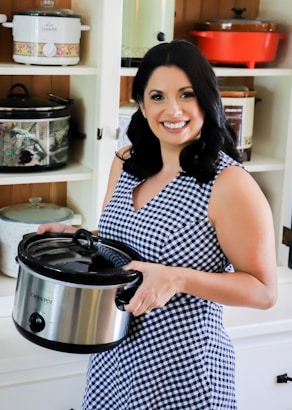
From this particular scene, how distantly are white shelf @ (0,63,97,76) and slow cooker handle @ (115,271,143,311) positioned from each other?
74 centimetres

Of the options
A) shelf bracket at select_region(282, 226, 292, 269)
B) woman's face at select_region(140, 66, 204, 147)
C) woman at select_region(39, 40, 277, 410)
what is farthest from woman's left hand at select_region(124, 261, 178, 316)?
shelf bracket at select_region(282, 226, 292, 269)

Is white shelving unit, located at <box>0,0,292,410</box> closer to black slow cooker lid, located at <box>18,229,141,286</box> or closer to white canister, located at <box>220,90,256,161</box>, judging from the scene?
white canister, located at <box>220,90,256,161</box>

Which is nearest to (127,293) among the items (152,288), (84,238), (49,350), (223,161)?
(152,288)

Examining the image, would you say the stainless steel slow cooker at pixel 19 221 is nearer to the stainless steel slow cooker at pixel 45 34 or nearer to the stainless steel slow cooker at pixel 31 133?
the stainless steel slow cooker at pixel 31 133

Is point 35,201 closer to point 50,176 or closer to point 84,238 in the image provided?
point 50,176

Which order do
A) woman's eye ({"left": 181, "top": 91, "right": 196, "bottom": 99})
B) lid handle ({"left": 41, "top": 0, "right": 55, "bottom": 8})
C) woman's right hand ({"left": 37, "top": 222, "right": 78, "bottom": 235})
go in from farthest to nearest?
lid handle ({"left": 41, "top": 0, "right": 55, "bottom": 8})
woman's right hand ({"left": 37, "top": 222, "right": 78, "bottom": 235})
woman's eye ({"left": 181, "top": 91, "right": 196, "bottom": 99})

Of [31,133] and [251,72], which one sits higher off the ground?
[251,72]

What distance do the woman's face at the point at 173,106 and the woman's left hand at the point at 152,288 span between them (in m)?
0.25

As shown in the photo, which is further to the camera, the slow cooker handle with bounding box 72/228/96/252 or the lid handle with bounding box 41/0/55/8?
the lid handle with bounding box 41/0/55/8

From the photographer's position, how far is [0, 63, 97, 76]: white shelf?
1851mm

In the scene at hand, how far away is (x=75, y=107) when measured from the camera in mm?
2111

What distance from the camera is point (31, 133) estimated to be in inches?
77.1

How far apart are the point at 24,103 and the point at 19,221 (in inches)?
11.9

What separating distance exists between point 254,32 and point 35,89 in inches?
24.6
